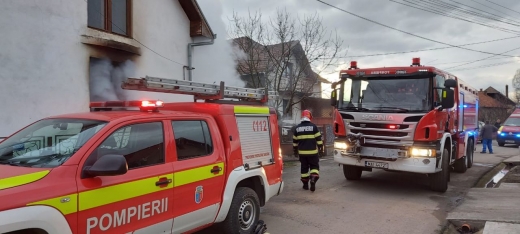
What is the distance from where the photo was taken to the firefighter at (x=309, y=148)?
25.6 feet

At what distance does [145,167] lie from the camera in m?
3.57

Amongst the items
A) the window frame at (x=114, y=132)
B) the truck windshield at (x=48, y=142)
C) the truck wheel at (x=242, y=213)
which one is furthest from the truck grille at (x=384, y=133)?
the truck windshield at (x=48, y=142)

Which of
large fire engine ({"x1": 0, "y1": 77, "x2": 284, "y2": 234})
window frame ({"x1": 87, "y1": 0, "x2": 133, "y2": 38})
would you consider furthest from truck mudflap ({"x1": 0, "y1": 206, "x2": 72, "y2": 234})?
window frame ({"x1": 87, "y1": 0, "x2": 133, "y2": 38})

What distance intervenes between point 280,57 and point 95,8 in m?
6.60

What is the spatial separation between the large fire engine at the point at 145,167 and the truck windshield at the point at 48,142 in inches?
0.4

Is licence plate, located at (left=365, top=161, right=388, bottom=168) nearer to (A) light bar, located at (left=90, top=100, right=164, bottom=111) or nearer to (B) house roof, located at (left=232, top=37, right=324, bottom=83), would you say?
(A) light bar, located at (left=90, top=100, right=164, bottom=111)

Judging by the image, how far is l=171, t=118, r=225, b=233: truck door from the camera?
3873 millimetres

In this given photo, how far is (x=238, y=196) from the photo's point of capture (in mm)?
4770

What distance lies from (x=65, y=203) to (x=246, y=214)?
2.55 m

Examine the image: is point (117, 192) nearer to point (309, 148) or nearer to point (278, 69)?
point (309, 148)

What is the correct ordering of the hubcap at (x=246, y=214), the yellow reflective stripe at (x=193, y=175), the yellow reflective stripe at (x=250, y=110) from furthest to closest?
1. the yellow reflective stripe at (x=250, y=110)
2. the hubcap at (x=246, y=214)
3. the yellow reflective stripe at (x=193, y=175)

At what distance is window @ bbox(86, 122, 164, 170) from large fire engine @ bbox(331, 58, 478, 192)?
5.05 meters

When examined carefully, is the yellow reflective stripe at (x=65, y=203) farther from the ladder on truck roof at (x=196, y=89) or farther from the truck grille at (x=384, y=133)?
the truck grille at (x=384, y=133)

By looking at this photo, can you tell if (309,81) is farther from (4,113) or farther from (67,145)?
(67,145)
